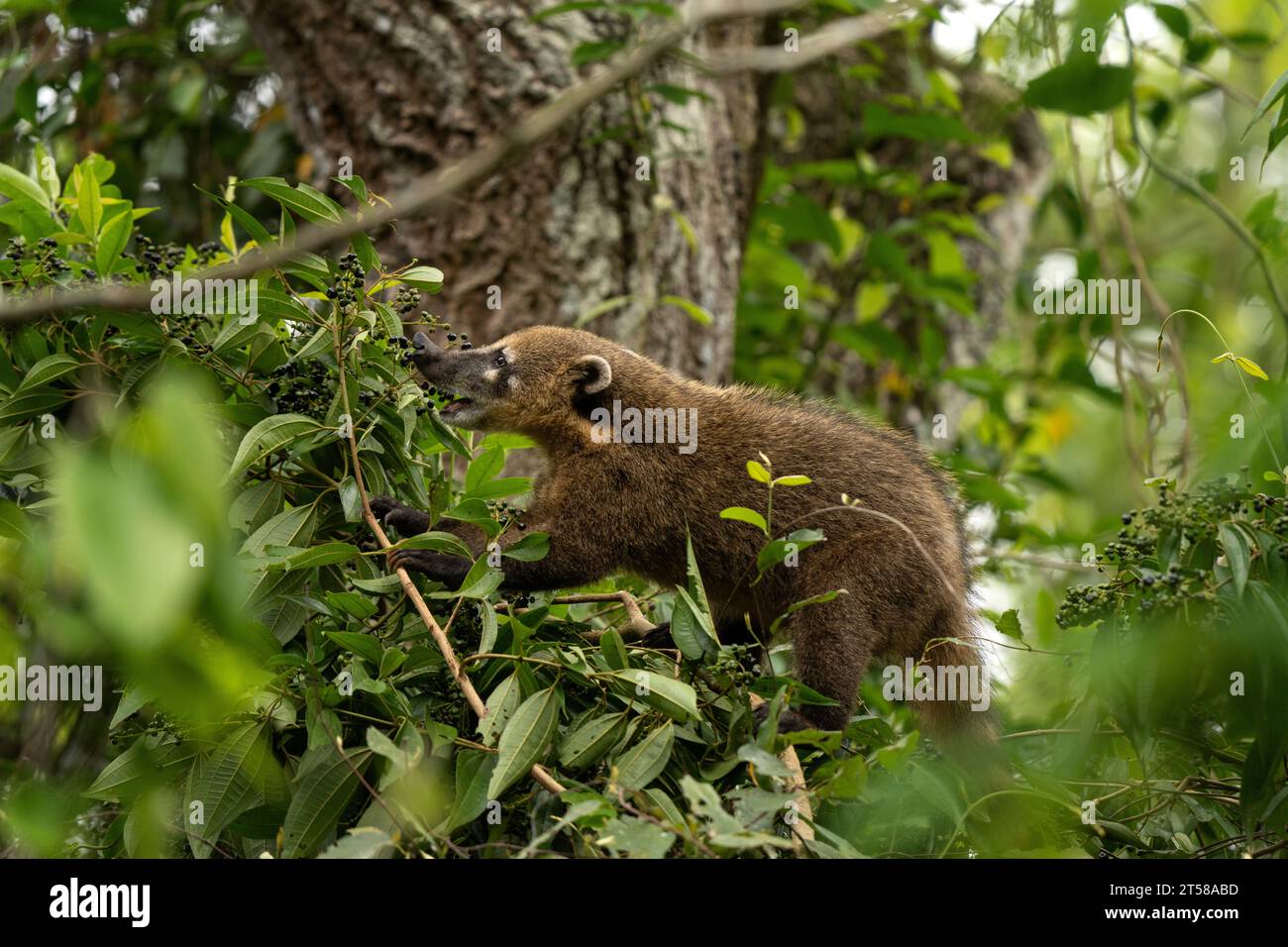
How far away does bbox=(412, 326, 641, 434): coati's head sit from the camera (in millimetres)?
5309

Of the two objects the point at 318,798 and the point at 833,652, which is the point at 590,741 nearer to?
the point at 318,798

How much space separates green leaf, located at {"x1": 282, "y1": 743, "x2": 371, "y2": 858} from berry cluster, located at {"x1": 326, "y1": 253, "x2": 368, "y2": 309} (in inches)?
52.8

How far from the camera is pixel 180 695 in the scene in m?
1.35

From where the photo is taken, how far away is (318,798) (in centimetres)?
297

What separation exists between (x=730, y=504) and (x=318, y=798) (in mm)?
2346

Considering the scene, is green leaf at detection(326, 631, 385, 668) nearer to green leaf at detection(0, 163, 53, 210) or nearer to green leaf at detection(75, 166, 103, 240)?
green leaf at detection(75, 166, 103, 240)

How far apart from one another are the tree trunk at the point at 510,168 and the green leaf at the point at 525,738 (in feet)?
10.3

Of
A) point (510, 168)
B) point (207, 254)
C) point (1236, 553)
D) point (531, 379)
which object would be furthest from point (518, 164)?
point (1236, 553)

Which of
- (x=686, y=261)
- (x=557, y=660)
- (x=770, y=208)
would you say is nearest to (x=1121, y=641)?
(x=557, y=660)

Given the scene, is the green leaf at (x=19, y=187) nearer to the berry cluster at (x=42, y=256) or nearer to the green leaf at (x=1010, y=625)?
the berry cluster at (x=42, y=256)

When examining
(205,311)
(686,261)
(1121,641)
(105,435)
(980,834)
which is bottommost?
(980,834)

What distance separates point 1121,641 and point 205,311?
2.76m

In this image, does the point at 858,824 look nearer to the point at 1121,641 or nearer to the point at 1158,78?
the point at 1121,641

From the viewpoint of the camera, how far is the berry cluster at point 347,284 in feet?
11.6
